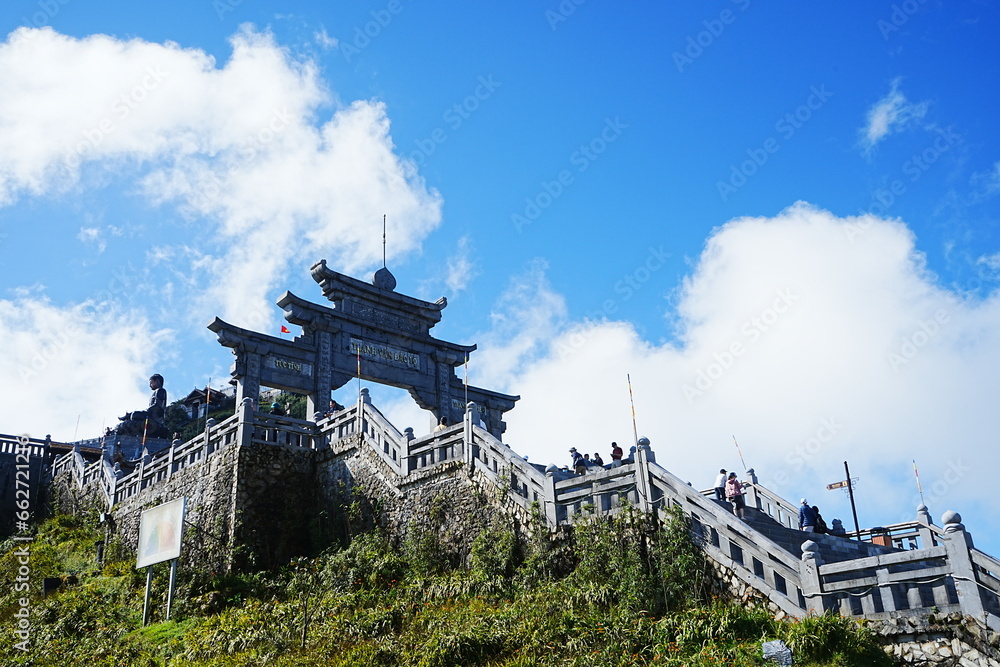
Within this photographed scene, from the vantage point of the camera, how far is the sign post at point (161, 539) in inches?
737

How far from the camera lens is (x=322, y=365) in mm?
27047

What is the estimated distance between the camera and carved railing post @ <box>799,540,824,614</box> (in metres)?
12.2

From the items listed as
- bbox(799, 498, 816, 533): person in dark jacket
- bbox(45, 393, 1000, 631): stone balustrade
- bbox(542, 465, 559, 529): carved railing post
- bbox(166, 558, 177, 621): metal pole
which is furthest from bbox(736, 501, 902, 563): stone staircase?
bbox(166, 558, 177, 621): metal pole

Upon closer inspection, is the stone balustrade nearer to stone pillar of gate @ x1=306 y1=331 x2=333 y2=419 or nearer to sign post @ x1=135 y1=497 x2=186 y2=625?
stone pillar of gate @ x1=306 y1=331 x2=333 y2=419

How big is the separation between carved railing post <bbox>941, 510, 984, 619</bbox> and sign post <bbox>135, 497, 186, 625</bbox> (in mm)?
14829

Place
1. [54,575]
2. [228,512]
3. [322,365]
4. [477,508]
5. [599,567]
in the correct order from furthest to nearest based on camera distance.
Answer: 1. [322,365]
2. [54,575]
3. [228,512]
4. [477,508]
5. [599,567]

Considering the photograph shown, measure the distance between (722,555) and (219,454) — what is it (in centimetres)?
1416

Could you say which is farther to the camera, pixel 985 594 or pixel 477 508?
pixel 477 508

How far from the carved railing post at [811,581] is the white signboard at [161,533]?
12918 millimetres

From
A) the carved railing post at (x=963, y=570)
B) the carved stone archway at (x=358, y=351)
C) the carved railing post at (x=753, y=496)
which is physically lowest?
the carved railing post at (x=963, y=570)

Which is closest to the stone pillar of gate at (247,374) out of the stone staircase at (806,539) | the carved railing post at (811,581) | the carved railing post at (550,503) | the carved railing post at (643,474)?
the carved railing post at (550,503)

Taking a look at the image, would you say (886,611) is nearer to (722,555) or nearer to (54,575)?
(722,555)

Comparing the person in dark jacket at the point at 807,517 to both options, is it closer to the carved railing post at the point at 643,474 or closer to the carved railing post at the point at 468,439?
the carved railing post at the point at 643,474

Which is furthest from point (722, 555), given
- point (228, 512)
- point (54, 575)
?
point (54, 575)
